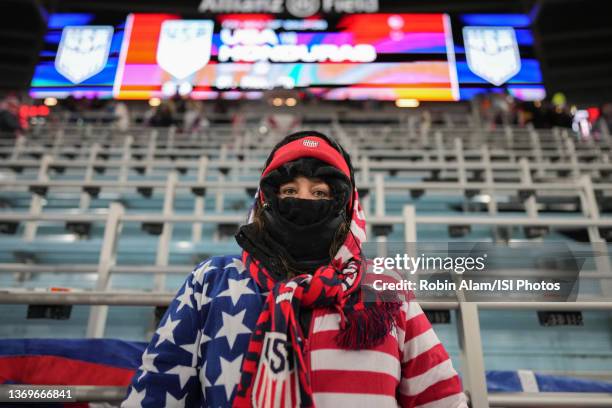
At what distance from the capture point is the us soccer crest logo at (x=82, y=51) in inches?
329

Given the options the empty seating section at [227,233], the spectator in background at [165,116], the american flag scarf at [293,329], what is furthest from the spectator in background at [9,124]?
the american flag scarf at [293,329]

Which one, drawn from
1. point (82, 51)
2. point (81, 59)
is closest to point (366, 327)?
point (81, 59)

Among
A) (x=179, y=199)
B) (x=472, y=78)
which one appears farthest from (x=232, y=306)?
(x=472, y=78)

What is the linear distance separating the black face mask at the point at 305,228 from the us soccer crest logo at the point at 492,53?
833 cm

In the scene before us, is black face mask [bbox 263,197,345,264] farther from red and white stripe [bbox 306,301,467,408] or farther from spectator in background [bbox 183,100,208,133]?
spectator in background [bbox 183,100,208,133]

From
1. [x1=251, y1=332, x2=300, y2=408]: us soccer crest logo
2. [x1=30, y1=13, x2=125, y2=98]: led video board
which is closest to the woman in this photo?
[x1=251, y1=332, x2=300, y2=408]: us soccer crest logo

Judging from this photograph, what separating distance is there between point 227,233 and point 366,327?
69.7 inches

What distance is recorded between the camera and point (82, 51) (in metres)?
8.82

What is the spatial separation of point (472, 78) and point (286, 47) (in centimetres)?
399

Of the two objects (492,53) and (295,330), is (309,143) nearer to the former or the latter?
(295,330)

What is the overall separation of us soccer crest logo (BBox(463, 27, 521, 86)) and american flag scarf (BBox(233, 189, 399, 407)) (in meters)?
8.44

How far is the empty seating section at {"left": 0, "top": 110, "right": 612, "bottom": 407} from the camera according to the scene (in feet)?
3.76

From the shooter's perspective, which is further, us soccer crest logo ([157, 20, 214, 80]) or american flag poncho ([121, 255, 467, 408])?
us soccer crest logo ([157, 20, 214, 80])

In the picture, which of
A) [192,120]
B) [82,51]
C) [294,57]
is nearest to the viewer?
[192,120]
